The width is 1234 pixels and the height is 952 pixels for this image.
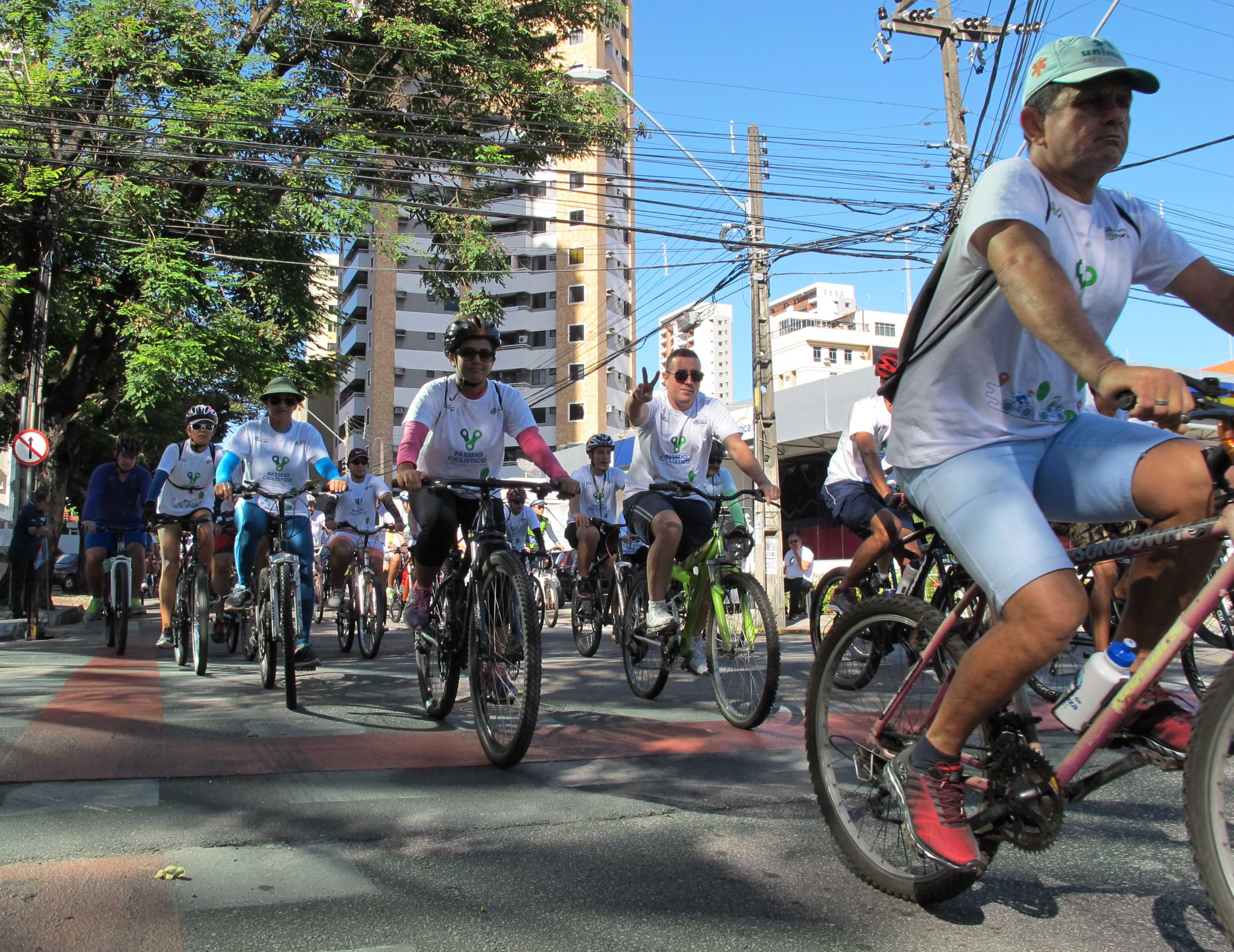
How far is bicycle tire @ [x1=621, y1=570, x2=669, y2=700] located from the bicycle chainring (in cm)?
378

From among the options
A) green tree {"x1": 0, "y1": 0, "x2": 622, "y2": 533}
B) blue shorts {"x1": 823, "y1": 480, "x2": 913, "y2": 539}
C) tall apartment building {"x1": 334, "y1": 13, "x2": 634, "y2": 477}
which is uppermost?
tall apartment building {"x1": 334, "y1": 13, "x2": 634, "y2": 477}

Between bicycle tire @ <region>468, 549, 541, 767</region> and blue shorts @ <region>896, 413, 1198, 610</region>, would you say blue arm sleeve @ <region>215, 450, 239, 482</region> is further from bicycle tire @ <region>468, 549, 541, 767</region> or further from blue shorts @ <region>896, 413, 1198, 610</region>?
blue shorts @ <region>896, 413, 1198, 610</region>

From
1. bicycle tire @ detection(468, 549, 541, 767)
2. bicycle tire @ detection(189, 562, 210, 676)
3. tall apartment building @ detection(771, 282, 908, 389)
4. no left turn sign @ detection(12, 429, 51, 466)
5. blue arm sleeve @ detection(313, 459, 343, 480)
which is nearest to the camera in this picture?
bicycle tire @ detection(468, 549, 541, 767)

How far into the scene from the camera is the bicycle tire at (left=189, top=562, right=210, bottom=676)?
7703mm

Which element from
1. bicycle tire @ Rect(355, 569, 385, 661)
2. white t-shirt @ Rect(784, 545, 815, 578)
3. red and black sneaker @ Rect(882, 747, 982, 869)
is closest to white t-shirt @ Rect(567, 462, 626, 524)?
bicycle tire @ Rect(355, 569, 385, 661)

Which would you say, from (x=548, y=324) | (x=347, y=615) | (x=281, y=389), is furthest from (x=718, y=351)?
(x=281, y=389)

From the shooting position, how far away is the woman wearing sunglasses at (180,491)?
29.6ft

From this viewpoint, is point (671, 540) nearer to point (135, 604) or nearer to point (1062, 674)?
point (1062, 674)

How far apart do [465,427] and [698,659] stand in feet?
5.56

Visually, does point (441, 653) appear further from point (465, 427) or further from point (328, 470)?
point (328, 470)

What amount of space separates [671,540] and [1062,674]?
3.28 metres

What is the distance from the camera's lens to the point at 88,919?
8.72 ft

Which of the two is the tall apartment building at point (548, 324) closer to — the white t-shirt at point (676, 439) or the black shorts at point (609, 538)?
the black shorts at point (609, 538)

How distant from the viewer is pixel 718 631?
19.0ft
